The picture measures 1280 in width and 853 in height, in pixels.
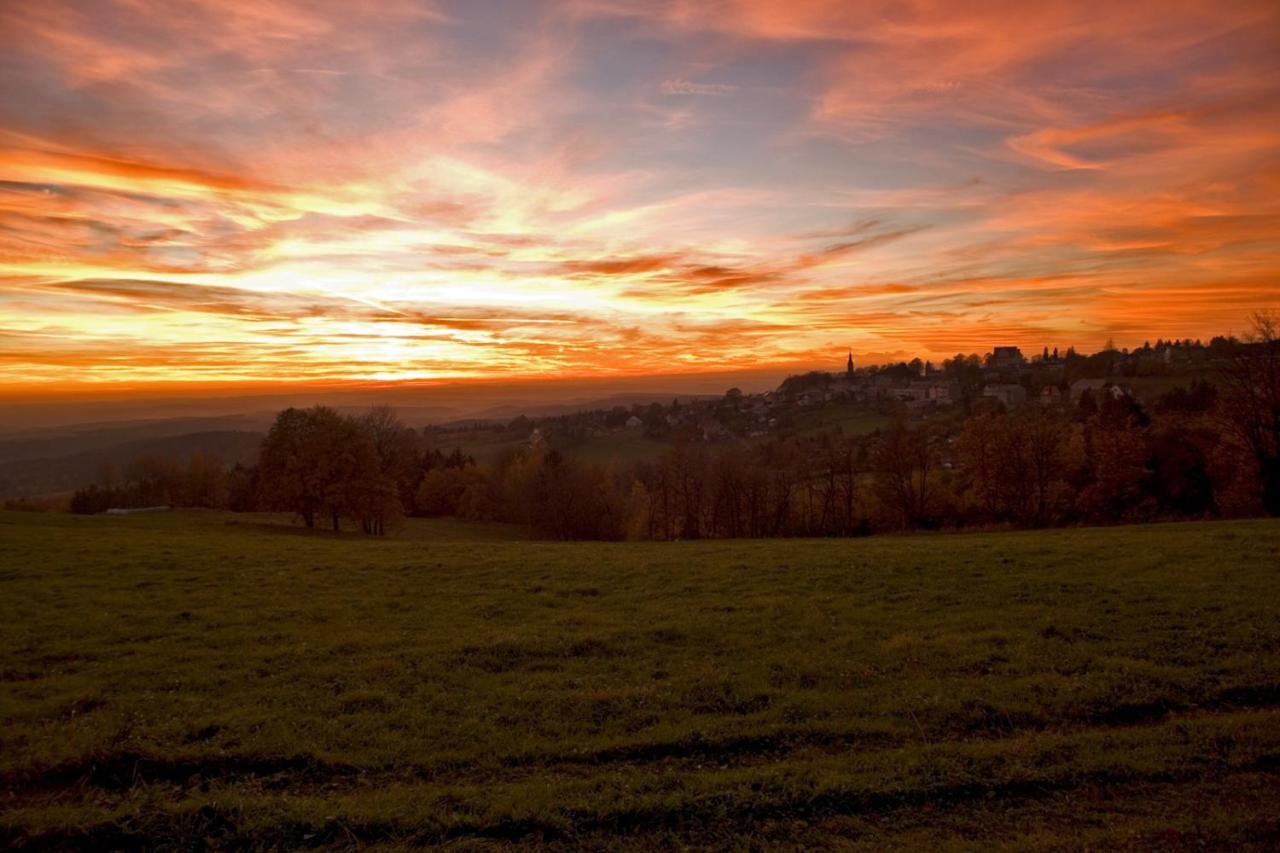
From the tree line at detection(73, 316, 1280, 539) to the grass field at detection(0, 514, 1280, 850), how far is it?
34633mm

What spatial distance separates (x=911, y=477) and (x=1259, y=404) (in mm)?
26396

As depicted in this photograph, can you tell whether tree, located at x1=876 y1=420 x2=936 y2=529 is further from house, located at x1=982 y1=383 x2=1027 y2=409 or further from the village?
house, located at x1=982 y1=383 x2=1027 y2=409

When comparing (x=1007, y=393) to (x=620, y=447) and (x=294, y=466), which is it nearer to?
(x=620, y=447)

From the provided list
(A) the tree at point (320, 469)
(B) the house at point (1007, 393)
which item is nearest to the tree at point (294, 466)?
(A) the tree at point (320, 469)

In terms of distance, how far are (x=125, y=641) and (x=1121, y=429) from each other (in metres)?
66.6

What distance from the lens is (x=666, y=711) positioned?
1051 centimetres

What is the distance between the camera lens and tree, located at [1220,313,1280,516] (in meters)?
42.0

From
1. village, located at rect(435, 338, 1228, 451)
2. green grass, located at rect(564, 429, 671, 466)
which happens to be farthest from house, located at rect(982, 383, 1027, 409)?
green grass, located at rect(564, 429, 671, 466)

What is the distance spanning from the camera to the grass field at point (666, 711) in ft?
25.0

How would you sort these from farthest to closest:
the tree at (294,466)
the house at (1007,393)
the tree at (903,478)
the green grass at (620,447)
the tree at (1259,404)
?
1. the house at (1007,393)
2. the green grass at (620,447)
3. the tree at (903,478)
4. the tree at (294,466)
5. the tree at (1259,404)

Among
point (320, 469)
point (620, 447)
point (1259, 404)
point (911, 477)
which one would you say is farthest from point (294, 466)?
point (620, 447)

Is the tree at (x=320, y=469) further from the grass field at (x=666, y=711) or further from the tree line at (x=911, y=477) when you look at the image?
the grass field at (x=666, y=711)

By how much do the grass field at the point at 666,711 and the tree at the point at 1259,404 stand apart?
1225 inches

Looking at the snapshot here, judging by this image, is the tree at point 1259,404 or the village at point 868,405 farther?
the village at point 868,405
